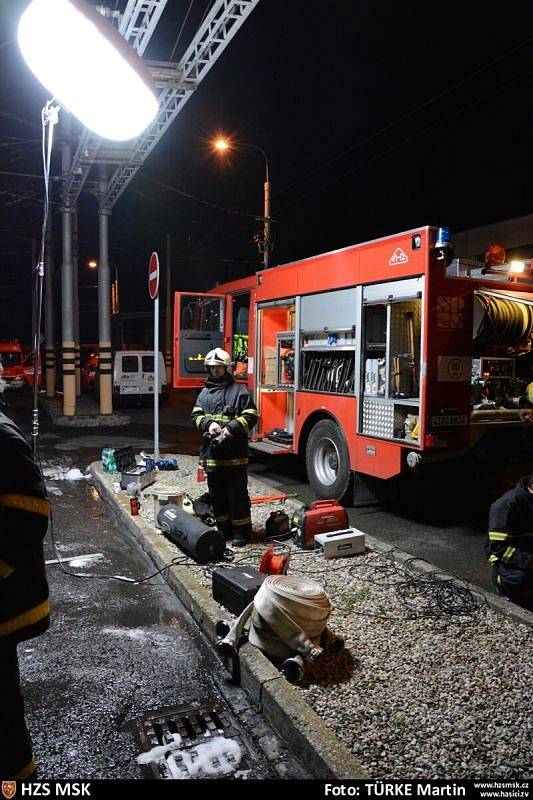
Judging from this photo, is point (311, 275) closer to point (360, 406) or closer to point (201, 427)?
point (360, 406)

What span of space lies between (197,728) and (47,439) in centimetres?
1153

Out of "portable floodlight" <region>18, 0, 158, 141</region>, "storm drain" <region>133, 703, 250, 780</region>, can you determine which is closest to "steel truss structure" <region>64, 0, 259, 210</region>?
"portable floodlight" <region>18, 0, 158, 141</region>

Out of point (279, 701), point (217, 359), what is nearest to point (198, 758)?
point (279, 701)

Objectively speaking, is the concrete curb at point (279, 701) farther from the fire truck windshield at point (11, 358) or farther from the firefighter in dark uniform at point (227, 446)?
the fire truck windshield at point (11, 358)

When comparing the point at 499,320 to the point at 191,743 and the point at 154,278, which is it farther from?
the point at 191,743

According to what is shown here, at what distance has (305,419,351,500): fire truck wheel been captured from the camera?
744 cm

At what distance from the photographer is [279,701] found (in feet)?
10.3

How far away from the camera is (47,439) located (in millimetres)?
13664

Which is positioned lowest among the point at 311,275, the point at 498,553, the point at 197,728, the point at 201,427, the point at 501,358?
the point at 197,728

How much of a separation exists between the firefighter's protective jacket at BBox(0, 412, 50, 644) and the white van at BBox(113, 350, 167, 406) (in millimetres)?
→ 18503

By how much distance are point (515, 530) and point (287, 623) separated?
75.5 inches

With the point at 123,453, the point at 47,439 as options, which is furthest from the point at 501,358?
the point at 47,439

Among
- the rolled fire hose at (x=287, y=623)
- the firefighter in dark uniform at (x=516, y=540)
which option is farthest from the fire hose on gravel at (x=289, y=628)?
the firefighter in dark uniform at (x=516, y=540)

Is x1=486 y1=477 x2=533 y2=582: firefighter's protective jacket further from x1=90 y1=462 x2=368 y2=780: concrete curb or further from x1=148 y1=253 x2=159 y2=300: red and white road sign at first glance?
x1=148 y1=253 x2=159 y2=300: red and white road sign
